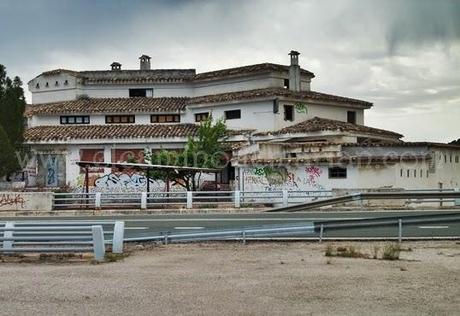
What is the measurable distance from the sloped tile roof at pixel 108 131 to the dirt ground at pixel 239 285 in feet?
94.9

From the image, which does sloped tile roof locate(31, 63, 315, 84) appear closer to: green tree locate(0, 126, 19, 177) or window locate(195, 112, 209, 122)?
window locate(195, 112, 209, 122)

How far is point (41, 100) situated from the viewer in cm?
5062

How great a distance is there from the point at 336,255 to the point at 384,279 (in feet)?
9.33

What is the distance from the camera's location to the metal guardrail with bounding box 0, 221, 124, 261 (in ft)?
42.4

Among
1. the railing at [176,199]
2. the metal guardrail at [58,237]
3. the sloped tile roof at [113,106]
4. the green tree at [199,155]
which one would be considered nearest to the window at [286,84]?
the green tree at [199,155]

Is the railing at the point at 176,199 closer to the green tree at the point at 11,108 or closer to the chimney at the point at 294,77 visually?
the green tree at the point at 11,108

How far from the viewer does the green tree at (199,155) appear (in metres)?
37.3

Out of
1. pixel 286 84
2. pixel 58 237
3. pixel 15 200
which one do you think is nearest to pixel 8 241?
pixel 58 237

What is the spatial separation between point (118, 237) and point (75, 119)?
3390 cm

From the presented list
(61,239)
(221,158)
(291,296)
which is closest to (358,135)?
(221,158)

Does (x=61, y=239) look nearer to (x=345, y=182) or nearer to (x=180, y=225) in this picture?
(x=180, y=225)

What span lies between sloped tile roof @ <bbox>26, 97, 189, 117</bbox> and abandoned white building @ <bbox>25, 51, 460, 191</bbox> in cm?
7

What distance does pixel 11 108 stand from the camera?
3884 cm

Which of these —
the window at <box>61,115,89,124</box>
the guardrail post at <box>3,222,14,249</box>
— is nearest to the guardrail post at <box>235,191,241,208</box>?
the guardrail post at <box>3,222,14,249</box>
